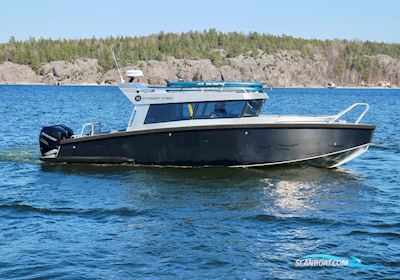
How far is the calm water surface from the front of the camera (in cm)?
1053

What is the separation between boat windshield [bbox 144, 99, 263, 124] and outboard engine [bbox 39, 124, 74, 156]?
321 centimetres

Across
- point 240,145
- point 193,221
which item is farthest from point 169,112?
point 193,221

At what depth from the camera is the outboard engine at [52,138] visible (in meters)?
20.4

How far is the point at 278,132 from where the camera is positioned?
729 inches

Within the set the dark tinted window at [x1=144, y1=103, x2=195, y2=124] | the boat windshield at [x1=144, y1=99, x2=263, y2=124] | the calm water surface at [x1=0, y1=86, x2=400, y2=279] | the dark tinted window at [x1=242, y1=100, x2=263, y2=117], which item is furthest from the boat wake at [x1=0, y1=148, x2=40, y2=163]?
the dark tinted window at [x1=242, y1=100, x2=263, y2=117]

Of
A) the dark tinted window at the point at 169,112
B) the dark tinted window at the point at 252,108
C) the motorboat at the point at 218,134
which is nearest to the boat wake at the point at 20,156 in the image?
the motorboat at the point at 218,134

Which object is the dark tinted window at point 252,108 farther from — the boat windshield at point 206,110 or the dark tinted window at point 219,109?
the dark tinted window at point 219,109

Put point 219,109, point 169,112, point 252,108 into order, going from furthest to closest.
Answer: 1. point 169,112
2. point 252,108
3. point 219,109

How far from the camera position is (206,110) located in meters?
19.1

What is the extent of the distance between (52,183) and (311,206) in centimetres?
771

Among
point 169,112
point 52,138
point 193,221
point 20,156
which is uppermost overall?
point 169,112

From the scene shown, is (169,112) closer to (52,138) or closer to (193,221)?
(52,138)

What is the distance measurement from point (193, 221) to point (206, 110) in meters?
6.38

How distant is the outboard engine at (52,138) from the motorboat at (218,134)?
32.6 inches
